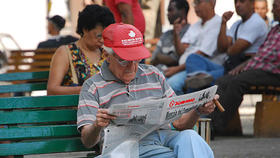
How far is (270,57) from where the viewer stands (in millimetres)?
5988

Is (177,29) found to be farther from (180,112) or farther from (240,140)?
(180,112)

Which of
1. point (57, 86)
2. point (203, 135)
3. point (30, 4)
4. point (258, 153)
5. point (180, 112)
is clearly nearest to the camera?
point (180, 112)

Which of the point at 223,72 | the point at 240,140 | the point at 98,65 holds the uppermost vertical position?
the point at 98,65

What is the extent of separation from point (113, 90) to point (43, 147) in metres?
0.59

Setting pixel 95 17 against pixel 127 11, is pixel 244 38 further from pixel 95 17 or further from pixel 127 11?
pixel 95 17

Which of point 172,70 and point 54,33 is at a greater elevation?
point 54,33

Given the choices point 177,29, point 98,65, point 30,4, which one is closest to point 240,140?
point 177,29

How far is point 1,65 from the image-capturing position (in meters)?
9.78

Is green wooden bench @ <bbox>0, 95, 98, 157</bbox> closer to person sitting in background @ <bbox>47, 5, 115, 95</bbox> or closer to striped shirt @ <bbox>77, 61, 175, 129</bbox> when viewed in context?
striped shirt @ <bbox>77, 61, 175, 129</bbox>

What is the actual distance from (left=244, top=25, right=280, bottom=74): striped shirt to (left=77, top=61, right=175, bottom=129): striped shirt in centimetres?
280

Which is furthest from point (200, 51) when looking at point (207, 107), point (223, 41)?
point (207, 107)

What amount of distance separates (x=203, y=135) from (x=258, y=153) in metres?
1.88

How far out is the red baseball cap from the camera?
3189mm

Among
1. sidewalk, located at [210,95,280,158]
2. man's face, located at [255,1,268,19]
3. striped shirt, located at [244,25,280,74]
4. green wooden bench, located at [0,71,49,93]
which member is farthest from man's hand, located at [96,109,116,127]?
man's face, located at [255,1,268,19]
